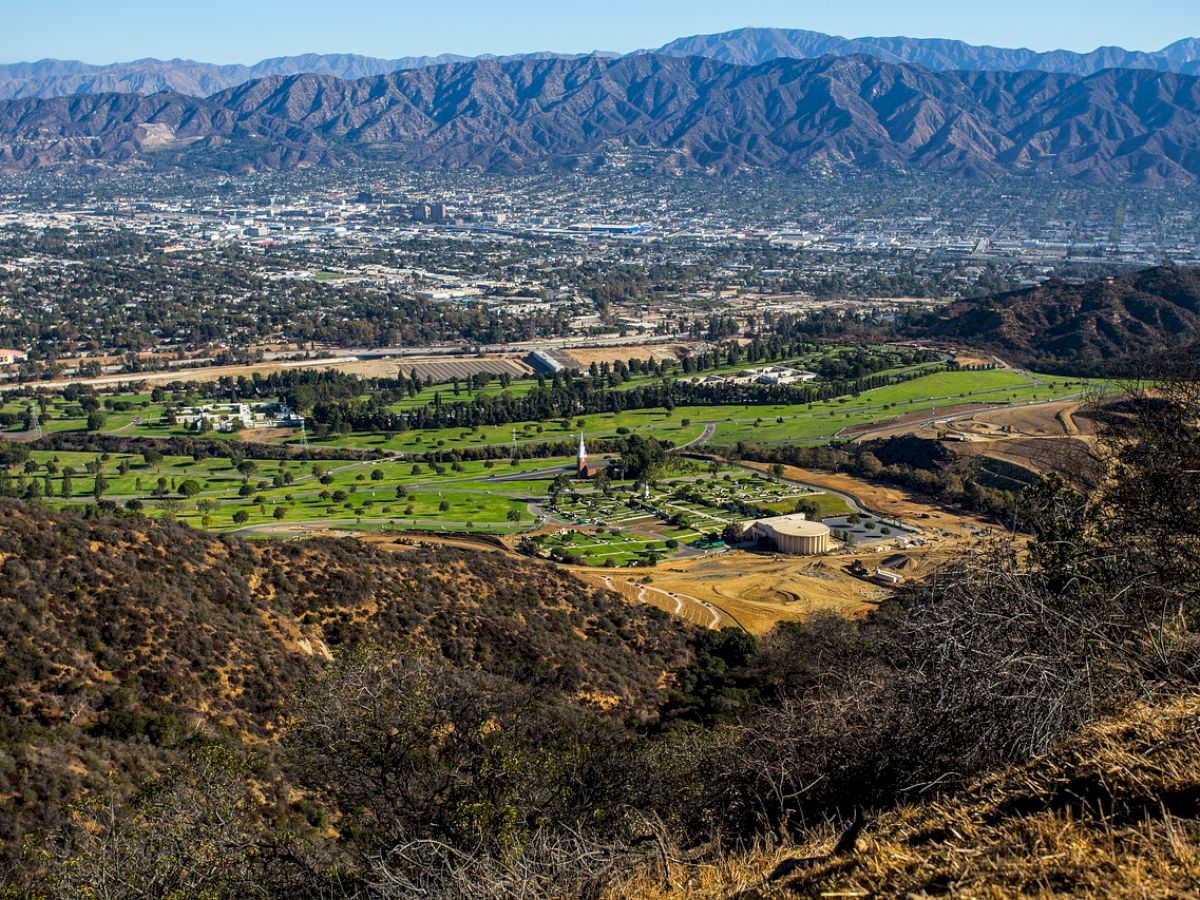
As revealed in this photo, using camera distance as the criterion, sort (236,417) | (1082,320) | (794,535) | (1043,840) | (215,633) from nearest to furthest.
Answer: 1. (1043,840)
2. (215,633)
3. (794,535)
4. (236,417)
5. (1082,320)

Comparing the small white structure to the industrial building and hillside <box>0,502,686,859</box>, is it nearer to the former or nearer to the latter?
the industrial building

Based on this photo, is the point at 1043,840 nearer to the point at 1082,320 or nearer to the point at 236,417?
the point at 236,417

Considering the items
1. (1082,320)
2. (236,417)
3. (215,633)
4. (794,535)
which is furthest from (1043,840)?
(1082,320)

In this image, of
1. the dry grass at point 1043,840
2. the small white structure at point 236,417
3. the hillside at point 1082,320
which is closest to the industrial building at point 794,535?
the small white structure at point 236,417

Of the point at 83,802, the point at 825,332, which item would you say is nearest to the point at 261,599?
the point at 83,802

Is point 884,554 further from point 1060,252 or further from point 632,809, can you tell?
point 1060,252
